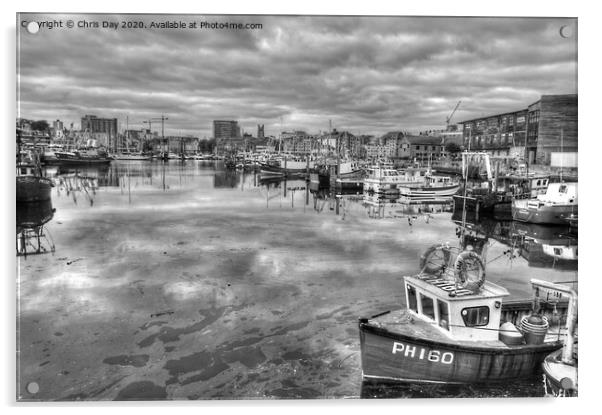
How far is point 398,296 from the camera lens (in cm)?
980

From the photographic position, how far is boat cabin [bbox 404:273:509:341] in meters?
6.49

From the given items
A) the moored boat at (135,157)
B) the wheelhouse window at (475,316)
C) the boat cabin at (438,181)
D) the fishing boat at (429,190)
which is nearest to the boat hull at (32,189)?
the wheelhouse window at (475,316)

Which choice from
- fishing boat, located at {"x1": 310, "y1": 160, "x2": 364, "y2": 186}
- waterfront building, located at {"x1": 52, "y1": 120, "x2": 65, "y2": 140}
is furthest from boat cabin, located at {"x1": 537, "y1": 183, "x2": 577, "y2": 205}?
waterfront building, located at {"x1": 52, "y1": 120, "x2": 65, "y2": 140}

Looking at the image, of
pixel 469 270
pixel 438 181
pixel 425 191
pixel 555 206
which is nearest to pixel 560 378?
pixel 469 270

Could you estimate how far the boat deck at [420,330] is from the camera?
6414mm

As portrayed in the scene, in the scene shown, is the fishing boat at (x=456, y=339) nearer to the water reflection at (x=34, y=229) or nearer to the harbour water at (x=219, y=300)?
the harbour water at (x=219, y=300)

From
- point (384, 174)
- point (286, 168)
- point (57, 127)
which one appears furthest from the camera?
point (286, 168)

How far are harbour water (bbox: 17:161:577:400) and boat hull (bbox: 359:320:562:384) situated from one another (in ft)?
0.59

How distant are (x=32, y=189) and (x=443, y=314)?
19.9 m

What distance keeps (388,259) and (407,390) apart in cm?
652

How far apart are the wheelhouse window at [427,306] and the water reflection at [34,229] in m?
10.3

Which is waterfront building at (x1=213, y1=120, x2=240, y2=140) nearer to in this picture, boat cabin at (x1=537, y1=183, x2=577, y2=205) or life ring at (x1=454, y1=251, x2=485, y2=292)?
life ring at (x1=454, y1=251, x2=485, y2=292)

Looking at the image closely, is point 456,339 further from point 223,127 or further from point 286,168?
point 286,168

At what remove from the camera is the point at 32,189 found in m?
20.5
